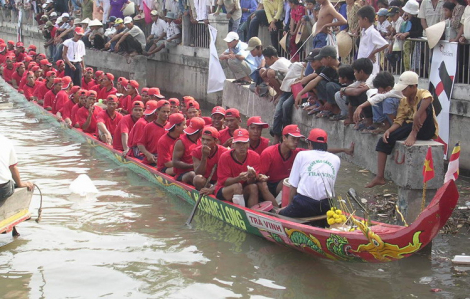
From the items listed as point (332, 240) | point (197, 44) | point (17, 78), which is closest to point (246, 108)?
point (197, 44)

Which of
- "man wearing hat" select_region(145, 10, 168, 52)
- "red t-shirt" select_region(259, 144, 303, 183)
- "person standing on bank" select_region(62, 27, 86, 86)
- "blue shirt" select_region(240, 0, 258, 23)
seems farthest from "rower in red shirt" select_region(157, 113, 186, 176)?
"man wearing hat" select_region(145, 10, 168, 52)

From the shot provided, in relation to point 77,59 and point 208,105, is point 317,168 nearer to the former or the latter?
point 208,105

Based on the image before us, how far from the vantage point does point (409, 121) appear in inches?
349

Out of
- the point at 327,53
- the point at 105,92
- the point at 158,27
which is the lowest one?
the point at 105,92

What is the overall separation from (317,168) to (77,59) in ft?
47.6

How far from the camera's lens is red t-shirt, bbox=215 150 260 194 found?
9156mm

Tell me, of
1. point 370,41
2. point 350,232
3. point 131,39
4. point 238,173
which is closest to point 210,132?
point 238,173

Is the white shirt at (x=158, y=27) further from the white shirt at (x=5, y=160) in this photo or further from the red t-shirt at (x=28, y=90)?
the white shirt at (x=5, y=160)

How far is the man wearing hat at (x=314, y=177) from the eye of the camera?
7.82m

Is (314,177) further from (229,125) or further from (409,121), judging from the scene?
(229,125)

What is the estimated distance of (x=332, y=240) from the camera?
7.42 m

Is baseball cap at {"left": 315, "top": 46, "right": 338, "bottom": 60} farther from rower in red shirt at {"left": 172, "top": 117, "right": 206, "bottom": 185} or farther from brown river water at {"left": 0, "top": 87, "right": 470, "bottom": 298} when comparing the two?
rower in red shirt at {"left": 172, "top": 117, "right": 206, "bottom": 185}

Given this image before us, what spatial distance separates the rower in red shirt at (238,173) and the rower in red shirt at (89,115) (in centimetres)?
653

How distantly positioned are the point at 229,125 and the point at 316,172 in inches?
115
